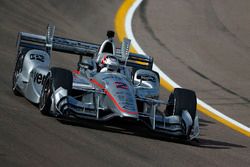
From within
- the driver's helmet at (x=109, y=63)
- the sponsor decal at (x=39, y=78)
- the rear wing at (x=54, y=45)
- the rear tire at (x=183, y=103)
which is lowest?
the rear tire at (x=183, y=103)

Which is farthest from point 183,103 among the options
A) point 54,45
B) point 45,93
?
point 54,45

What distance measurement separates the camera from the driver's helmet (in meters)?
13.1

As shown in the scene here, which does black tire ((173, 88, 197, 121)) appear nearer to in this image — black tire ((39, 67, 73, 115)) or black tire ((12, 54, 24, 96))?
black tire ((39, 67, 73, 115))

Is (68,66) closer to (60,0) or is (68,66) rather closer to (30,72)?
(30,72)

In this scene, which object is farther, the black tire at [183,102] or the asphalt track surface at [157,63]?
the black tire at [183,102]

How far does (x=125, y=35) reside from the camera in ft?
70.5

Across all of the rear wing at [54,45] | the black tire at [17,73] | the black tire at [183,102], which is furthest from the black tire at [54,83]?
the rear wing at [54,45]

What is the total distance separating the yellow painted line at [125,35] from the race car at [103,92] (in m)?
1.97

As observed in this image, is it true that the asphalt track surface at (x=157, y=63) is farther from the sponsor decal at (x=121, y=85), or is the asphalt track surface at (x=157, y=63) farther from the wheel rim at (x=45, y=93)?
the sponsor decal at (x=121, y=85)

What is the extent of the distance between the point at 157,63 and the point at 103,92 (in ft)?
24.3

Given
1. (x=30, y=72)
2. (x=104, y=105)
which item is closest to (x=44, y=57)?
(x=30, y=72)

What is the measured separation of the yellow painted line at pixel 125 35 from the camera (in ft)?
49.3

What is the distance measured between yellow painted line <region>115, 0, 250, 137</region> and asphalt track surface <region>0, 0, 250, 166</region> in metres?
0.23

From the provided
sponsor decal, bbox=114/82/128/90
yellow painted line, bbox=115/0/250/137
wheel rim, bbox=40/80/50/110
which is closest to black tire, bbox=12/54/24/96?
wheel rim, bbox=40/80/50/110
